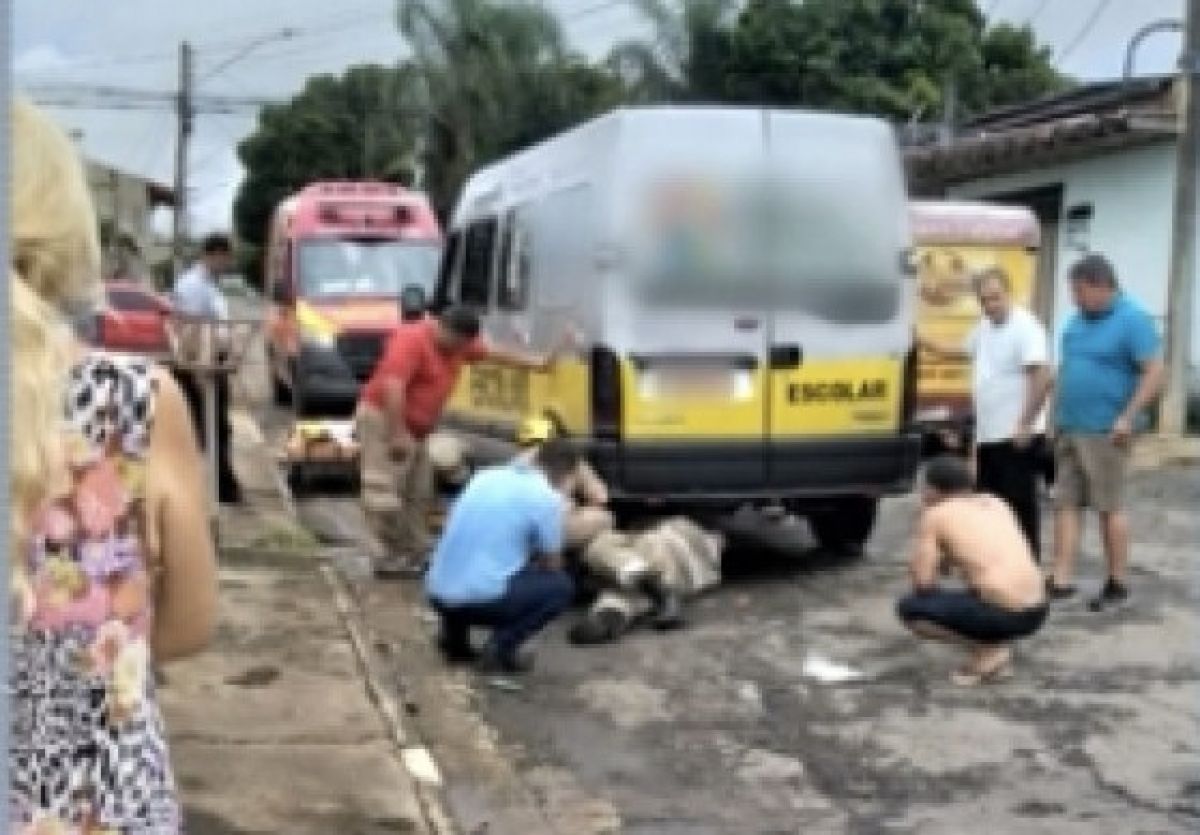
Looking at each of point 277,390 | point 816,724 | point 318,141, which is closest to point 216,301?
point 816,724

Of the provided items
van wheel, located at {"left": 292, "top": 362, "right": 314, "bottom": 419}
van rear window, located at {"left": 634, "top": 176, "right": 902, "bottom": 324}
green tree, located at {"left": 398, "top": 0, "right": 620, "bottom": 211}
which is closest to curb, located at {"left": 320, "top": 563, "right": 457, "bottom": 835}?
van rear window, located at {"left": 634, "top": 176, "right": 902, "bottom": 324}

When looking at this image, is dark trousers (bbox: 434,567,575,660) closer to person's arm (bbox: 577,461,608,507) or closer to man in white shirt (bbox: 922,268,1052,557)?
person's arm (bbox: 577,461,608,507)

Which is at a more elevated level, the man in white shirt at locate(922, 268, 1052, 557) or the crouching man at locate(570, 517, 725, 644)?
the man in white shirt at locate(922, 268, 1052, 557)

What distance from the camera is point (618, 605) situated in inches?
325

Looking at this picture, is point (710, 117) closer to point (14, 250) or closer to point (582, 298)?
point (582, 298)

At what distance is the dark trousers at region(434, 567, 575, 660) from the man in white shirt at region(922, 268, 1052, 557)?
2599 mm

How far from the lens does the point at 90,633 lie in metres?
2.31

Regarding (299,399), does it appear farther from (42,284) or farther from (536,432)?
(42,284)

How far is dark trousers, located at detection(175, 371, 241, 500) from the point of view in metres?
10.9

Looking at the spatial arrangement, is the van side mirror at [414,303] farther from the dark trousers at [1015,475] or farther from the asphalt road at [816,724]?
the dark trousers at [1015,475]

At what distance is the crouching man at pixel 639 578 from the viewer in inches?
322

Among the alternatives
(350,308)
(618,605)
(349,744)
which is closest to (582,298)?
(618,605)

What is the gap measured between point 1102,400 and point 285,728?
428cm

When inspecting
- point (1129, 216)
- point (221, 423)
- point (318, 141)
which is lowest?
point (221, 423)
